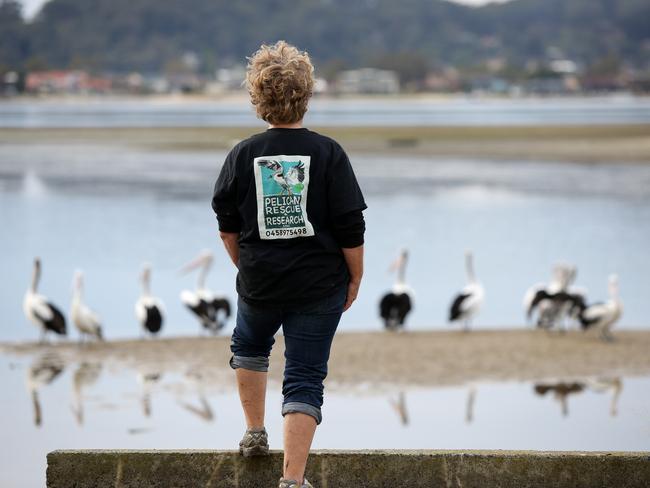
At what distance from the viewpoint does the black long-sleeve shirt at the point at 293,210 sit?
4434 mm

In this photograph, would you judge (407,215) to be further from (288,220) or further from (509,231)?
(288,220)

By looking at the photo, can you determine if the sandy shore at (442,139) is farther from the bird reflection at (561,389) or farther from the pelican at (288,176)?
the pelican at (288,176)

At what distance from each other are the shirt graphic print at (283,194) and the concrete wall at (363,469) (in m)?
1.08

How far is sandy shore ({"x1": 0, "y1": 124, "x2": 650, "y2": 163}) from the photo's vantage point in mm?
43219

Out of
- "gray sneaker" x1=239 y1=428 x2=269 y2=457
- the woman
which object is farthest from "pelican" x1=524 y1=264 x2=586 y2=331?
the woman

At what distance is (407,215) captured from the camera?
25.2m

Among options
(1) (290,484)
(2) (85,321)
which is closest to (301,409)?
(1) (290,484)

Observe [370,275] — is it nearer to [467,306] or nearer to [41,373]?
[467,306]

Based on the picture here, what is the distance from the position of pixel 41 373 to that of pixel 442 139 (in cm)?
4174

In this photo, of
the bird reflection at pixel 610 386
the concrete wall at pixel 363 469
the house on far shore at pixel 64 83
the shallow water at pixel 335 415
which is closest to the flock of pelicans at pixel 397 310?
the shallow water at pixel 335 415

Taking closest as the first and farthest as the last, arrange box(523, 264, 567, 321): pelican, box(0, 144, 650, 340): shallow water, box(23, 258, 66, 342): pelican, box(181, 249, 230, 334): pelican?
box(23, 258, 66, 342): pelican → box(181, 249, 230, 334): pelican → box(523, 264, 567, 321): pelican → box(0, 144, 650, 340): shallow water

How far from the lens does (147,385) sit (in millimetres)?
10227

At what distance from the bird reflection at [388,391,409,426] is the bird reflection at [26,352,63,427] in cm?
259

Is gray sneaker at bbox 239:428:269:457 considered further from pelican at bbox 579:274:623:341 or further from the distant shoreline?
the distant shoreline
